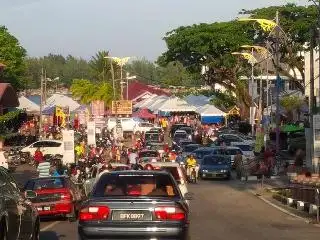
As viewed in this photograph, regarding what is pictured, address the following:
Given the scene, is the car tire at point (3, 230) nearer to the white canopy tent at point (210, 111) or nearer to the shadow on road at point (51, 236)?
the shadow on road at point (51, 236)

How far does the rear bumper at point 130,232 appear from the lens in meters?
13.2

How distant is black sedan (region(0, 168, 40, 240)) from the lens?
13.0m

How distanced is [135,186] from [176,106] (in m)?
85.5

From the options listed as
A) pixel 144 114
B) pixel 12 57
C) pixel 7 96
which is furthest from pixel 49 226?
pixel 144 114

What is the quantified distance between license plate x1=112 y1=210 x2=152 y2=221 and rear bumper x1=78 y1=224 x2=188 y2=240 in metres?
0.13

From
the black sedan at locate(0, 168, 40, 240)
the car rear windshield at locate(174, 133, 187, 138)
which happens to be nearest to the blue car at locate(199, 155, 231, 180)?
the car rear windshield at locate(174, 133, 187, 138)

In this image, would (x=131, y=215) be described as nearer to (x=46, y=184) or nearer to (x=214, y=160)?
(x=46, y=184)

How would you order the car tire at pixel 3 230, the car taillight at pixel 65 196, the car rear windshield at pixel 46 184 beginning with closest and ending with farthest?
the car tire at pixel 3 230
the car taillight at pixel 65 196
the car rear windshield at pixel 46 184

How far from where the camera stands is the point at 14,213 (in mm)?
13648

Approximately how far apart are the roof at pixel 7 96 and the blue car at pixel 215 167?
10.7m

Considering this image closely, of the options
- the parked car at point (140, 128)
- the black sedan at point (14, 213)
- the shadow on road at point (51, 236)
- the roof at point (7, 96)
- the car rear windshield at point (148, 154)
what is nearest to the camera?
the black sedan at point (14, 213)

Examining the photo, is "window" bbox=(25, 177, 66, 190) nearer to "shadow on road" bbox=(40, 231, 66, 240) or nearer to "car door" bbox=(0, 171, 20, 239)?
"shadow on road" bbox=(40, 231, 66, 240)

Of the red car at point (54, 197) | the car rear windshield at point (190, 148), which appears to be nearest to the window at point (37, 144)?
the car rear windshield at point (190, 148)

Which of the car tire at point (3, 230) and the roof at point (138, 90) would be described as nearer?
the car tire at point (3, 230)
